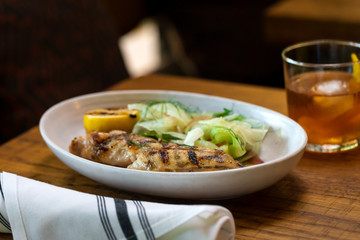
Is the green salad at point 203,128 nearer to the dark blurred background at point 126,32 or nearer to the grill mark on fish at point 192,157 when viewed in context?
the grill mark on fish at point 192,157

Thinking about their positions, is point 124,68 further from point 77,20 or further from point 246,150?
point 246,150

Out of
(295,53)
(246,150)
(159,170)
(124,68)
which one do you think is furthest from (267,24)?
(159,170)

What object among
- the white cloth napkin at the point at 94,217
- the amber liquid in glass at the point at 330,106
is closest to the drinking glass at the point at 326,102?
the amber liquid in glass at the point at 330,106

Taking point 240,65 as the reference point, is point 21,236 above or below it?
above

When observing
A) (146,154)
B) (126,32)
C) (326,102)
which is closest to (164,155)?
(146,154)

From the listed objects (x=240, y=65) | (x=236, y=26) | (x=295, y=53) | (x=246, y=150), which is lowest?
(x=240, y=65)

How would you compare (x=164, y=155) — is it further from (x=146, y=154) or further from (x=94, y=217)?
(x=94, y=217)

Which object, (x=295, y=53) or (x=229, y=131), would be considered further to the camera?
(x=295, y=53)
